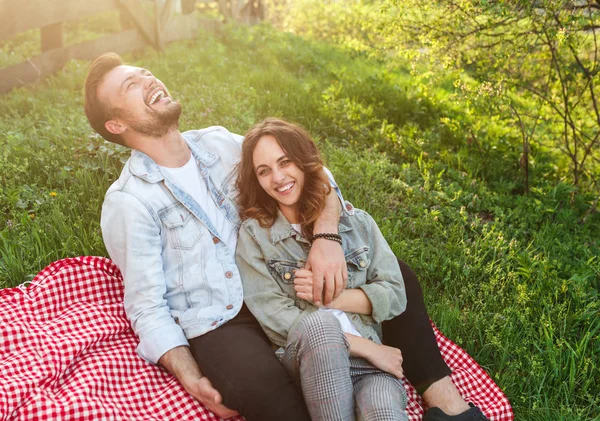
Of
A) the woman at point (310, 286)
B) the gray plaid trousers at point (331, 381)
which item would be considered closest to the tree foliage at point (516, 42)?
the woman at point (310, 286)

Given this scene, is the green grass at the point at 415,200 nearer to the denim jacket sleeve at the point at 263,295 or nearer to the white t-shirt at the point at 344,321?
the white t-shirt at the point at 344,321

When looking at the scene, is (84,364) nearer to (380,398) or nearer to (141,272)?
(141,272)

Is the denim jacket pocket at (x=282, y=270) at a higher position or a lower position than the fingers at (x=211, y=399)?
higher

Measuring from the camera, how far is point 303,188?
306 cm

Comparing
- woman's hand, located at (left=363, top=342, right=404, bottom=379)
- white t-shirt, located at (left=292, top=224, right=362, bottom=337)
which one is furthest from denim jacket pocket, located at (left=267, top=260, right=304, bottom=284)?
woman's hand, located at (left=363, top=342, right=404, bottom=379)

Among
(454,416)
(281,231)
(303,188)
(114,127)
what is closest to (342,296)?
(281,231)

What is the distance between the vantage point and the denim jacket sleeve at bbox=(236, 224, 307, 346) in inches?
107

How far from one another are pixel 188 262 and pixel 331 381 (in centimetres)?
Answer: 97

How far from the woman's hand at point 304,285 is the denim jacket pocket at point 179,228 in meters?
0.56

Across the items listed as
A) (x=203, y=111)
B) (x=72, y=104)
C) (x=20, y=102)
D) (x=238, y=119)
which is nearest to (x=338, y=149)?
(x=238, y=119)

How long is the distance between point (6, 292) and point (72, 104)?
2.93 metres

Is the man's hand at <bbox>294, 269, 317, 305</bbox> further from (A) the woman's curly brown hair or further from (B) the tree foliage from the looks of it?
(B) the tree foliage

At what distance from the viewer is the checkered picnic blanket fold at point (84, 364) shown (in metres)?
2.43

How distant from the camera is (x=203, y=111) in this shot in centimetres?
547
